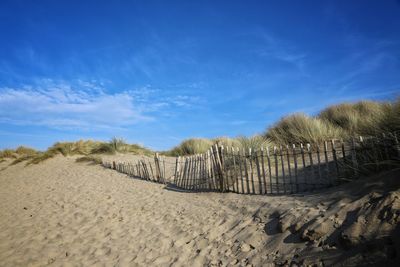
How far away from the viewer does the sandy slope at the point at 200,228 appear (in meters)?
3.60

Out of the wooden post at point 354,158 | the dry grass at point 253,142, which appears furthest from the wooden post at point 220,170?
the wooden post at point 354,158

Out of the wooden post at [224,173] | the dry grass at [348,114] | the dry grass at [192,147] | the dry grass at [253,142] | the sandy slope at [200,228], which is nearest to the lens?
the sandy slope at [200,228]

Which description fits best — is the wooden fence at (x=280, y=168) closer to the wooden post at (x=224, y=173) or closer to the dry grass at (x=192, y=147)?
the wooden post at (x=224, y=173)

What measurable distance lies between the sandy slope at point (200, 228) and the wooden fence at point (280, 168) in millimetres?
482

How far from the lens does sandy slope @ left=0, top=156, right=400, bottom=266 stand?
11.8 feet

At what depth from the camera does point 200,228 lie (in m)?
5.84

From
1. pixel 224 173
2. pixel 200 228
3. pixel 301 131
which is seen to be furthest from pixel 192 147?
pixel 200 228

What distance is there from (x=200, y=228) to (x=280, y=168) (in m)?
3.81

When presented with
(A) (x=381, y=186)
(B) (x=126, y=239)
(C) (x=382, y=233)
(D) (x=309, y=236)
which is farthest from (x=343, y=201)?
Answer: (B) (x=126, y=239)

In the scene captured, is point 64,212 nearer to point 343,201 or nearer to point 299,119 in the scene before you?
point 343,201

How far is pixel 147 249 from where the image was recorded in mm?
5441

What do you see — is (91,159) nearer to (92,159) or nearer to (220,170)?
(92,159)

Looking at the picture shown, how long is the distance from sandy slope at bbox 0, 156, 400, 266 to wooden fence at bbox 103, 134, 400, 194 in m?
0.48

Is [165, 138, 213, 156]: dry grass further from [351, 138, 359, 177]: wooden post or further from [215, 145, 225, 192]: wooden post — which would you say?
[351, 138, 359, 177]: wooden post
